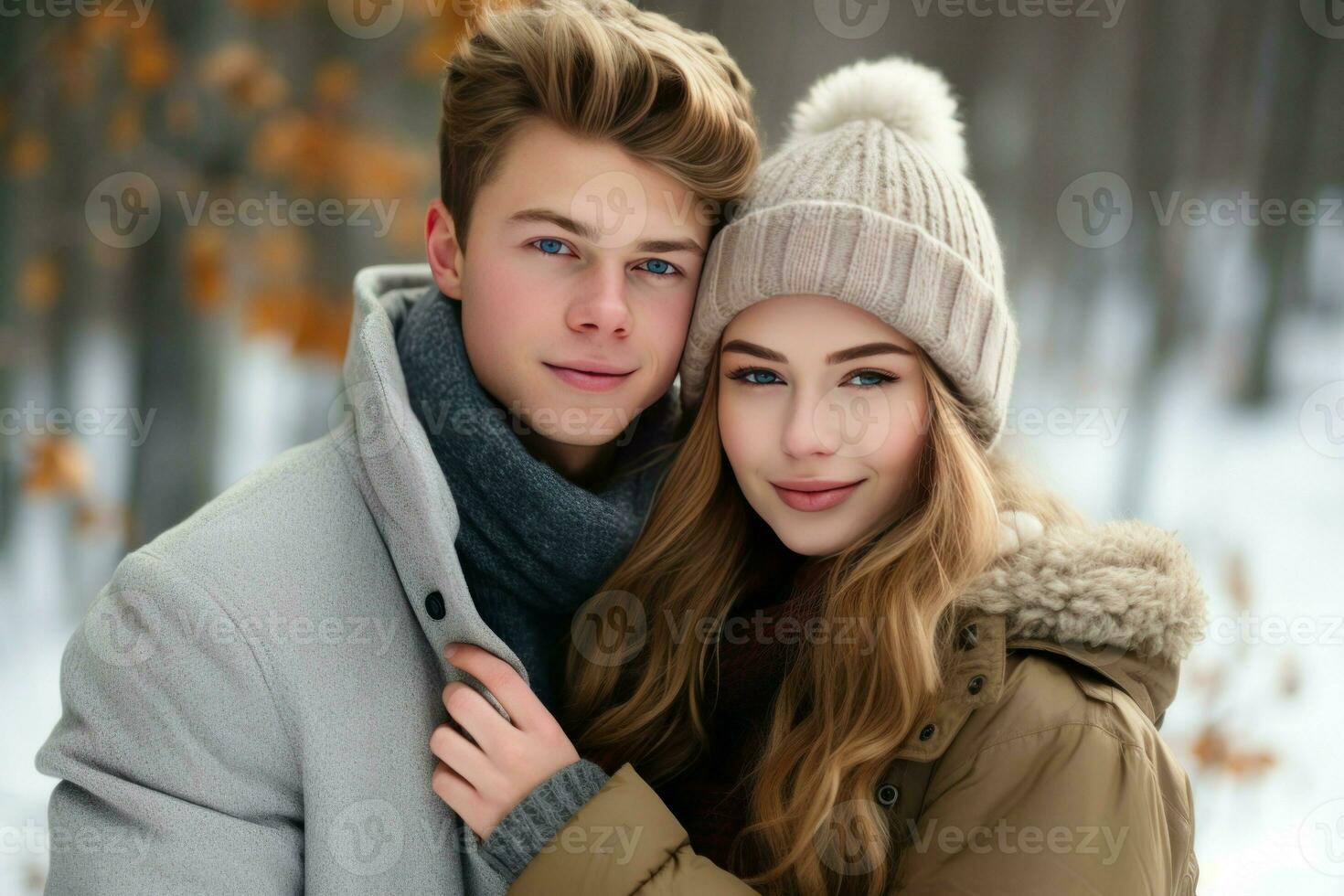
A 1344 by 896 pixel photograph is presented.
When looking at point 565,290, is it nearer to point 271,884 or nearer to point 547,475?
point 547,475

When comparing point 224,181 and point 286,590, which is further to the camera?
point 224,181

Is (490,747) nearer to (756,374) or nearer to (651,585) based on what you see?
(651,585)

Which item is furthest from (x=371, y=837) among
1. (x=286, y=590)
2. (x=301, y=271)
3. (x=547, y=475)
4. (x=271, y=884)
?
(x=301, y=271)

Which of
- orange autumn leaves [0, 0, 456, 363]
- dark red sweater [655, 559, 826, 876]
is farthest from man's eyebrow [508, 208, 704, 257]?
orange autumn leaves [0, 0, 456, 363]

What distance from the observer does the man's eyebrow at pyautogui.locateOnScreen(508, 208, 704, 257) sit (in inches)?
55.5

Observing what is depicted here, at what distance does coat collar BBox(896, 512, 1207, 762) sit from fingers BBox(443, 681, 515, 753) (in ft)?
1.52

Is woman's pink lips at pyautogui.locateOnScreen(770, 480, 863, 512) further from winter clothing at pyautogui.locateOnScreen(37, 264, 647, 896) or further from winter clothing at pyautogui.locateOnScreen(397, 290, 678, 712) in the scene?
winter clothing at pyautogui.locateOnScreen(37, 264, 647, 896)

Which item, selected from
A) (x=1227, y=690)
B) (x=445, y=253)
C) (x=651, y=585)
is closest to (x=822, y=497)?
(x=651, y=585)

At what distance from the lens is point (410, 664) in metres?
1.34

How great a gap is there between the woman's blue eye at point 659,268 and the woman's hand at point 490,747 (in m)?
0.55

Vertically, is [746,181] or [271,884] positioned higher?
[746,181]

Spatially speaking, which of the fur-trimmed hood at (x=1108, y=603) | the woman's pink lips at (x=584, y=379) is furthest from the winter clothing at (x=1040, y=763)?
the woman's pink lips at (x=584, y=379)

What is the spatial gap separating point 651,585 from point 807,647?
0.84 ft

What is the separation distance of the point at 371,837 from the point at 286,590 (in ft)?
0.99
